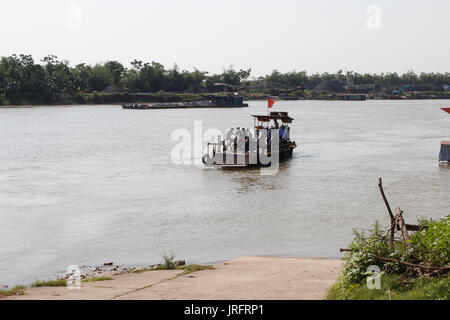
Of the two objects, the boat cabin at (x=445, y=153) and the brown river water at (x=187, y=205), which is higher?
the boat cabin at (x=445, y=153)

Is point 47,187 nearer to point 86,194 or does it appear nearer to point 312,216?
point 86,194

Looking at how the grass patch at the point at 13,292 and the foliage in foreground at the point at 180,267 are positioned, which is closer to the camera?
the grass patch at the point at 13,292

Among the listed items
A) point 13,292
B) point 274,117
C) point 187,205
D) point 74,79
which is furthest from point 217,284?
point 74,79

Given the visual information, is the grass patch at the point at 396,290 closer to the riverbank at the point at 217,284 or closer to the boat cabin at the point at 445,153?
the riverbank at the point at 217,284

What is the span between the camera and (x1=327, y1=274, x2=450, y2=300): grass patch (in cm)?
714

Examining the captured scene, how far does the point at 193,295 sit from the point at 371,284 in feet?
8.93

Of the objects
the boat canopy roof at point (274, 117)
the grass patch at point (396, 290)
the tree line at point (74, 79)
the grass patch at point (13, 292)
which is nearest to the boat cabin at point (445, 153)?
the boat canopy roof at point (274, 117)

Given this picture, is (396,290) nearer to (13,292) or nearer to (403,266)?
(403,266)

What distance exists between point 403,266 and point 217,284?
319 cm

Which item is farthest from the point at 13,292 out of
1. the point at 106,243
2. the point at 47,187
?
the point at 47,187

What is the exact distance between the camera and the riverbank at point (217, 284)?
882cm

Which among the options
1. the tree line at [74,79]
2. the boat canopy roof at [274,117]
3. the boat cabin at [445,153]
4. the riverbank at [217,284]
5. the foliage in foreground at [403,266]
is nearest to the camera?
the foliage in foreground at [403,266]

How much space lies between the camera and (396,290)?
763 cm

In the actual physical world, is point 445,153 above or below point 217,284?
below
